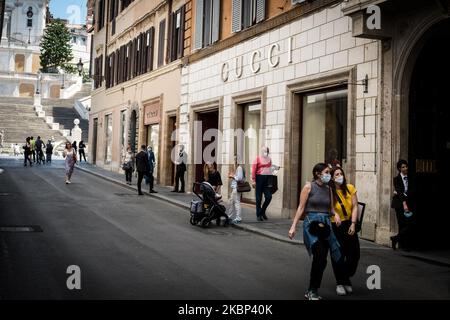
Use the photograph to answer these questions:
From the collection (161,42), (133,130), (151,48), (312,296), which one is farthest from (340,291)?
(133,130)

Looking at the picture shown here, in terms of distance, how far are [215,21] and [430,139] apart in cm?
1092

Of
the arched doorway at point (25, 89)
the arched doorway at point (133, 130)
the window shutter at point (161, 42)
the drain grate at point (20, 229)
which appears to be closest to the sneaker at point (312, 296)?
the drain grate at point (20, 229)

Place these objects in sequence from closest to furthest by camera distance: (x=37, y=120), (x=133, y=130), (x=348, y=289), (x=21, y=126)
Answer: (x=348, y=289)
(x=133, y=130)
(x=21, y=126)
(x=37, y=120)

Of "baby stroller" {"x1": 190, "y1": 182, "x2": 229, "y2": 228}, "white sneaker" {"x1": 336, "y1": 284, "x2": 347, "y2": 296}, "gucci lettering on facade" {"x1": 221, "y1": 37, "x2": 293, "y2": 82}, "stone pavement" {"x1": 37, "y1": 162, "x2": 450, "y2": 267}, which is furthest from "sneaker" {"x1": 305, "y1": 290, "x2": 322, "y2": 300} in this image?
"gucci lettering on facade" {"x1": 221, "y1": 37, "x2": 293, "y2": 82}

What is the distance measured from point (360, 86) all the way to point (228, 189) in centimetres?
772

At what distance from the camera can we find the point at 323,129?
49.0 ft

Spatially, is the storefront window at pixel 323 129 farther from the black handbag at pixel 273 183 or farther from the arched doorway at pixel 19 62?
the arched doorway at pixel 19 62

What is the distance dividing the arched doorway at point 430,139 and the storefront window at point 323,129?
2.30 m

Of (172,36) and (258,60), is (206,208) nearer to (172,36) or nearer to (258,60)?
(258,60)

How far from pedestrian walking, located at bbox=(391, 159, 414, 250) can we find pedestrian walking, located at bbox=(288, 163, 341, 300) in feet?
12.5

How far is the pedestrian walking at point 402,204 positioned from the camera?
10789mm

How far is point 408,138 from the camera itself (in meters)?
11.7

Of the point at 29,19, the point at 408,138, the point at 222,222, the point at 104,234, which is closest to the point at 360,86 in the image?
the point at 408,138
